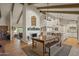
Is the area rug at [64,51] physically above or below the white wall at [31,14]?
below

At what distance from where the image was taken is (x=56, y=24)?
8.84 feet

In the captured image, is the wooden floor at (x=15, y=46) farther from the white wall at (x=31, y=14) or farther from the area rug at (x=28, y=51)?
the white wall at (x=31, y=14)

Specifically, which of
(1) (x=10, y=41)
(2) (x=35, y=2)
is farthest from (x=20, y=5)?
(1) (x=10, y=41)

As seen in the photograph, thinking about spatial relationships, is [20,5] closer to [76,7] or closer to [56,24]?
[56,24]

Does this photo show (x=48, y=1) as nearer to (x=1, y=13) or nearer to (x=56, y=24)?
(x=56, y=24)

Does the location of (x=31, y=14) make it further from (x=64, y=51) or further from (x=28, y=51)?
(x=64, y=51)

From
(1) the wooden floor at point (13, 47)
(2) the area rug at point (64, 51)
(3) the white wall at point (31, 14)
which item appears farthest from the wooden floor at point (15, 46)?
(3) the white wall at point (31, 14)

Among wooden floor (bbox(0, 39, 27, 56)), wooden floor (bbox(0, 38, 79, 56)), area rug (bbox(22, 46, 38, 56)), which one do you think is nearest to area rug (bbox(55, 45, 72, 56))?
wooden floor (bbox(0, 38, 79, 56))

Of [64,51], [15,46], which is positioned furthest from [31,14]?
[64,51]

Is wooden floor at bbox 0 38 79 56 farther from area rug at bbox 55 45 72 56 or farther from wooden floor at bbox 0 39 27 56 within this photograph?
area rug at bbox 55 45 72 56

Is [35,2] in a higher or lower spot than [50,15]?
higher

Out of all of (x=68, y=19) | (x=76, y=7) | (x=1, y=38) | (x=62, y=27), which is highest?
(x=76, y=7)

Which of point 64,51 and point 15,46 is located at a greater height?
point 15,46

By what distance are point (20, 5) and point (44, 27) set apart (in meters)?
0.67
